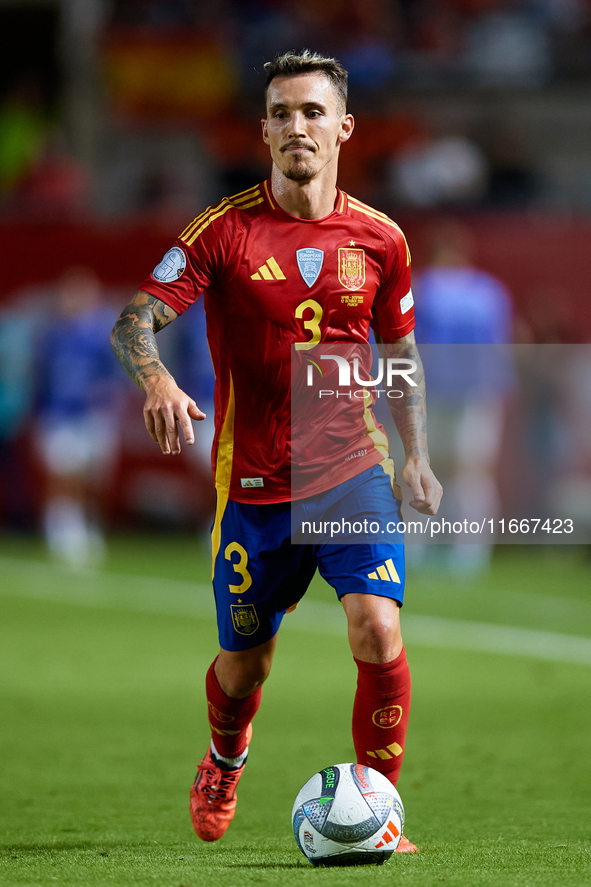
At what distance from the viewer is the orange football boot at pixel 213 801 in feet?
14.8

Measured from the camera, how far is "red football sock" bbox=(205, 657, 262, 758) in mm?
4641

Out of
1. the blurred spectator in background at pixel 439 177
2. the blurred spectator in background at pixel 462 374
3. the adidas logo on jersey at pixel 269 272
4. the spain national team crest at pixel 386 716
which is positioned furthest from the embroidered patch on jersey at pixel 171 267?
the blurred spectator in background at pixel 439 177

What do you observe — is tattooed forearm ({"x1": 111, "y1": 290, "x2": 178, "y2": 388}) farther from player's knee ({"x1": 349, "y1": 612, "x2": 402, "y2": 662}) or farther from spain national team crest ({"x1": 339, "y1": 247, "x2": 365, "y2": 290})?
player's knee ({"x1": 349, "y1": 612, "x2": 402, "y2": 662})

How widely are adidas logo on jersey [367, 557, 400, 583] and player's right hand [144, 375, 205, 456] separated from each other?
2.66 ft

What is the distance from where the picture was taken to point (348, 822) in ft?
12.6

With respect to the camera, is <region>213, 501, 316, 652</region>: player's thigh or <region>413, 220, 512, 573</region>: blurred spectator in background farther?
<region>413, 220, 512, 573</region>: blurred spectator in background

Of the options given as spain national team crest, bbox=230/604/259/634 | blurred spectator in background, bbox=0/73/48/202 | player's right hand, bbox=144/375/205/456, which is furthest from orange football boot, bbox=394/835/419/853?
blurred spectator in background, bbox=0/73/48/202

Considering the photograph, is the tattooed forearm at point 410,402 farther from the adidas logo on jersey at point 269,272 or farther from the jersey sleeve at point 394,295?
the adidas logo on jersey at point 269,272

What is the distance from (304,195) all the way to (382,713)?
1.74m

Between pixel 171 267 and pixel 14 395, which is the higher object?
pixel 171 267

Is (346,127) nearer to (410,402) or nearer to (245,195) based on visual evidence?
(245,195)

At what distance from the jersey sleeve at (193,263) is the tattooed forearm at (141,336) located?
0.12 feet

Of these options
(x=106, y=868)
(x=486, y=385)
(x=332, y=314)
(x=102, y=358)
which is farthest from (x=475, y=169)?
(x=106, y=868)

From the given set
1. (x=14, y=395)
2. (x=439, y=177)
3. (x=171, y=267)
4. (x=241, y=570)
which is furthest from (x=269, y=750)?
(x=439, y=177)
